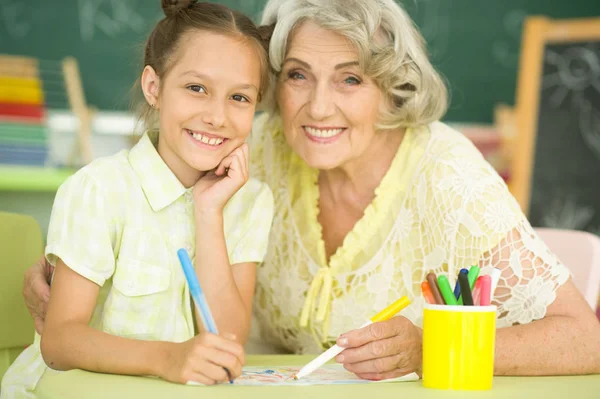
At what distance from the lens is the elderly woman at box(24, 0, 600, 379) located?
1.52 metres

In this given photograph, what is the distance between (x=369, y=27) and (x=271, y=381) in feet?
2.64

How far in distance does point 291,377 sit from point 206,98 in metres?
0.53

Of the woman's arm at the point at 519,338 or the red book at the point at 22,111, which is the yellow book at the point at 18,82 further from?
the woman's arm at the point at 519,338

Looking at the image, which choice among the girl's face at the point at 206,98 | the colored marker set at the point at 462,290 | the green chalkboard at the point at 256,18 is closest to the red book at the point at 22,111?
the green chalkboard at the point at 256,18

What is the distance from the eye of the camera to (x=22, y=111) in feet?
13.1

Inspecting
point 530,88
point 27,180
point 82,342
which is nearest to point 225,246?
point 82,342

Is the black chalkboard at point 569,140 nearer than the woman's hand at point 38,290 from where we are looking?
No

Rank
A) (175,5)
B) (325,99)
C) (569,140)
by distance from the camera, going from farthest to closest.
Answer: (569,140) < (325,99) < (175,5)

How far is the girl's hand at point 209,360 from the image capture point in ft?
3.56

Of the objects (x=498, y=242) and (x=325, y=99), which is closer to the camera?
(x=498, y=242)

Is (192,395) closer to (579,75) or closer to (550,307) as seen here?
(550,307)

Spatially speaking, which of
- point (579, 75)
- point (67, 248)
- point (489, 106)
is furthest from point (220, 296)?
point (489, 106)

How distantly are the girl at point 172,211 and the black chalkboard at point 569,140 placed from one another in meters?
2.60

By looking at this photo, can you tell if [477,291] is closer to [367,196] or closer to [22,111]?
[367,196]
